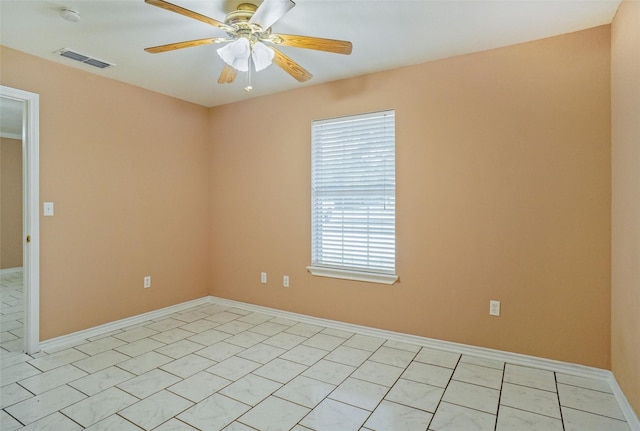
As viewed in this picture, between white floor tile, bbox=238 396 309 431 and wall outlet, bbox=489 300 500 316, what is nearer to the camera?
white floor tile, bbox=238 396 309 431

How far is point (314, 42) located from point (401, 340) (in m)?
2.51

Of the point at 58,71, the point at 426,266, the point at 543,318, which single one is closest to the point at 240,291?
the point at 426,266

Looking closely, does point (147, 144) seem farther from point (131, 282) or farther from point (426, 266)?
point (426, 266)

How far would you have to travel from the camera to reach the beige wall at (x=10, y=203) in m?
6.09

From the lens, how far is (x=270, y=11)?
181 cm

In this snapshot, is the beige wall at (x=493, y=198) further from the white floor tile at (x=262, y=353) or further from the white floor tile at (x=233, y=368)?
the white floor tile at (x=233, y=368)

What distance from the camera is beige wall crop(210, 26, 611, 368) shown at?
2.47 meters

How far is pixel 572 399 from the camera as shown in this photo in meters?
2.20

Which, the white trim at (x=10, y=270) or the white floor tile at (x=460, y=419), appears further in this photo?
the white trim at (x=10, y=270)

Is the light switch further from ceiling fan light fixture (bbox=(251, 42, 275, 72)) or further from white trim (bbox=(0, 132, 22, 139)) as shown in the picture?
white trim (bbox=(0, 132, 22, 139))

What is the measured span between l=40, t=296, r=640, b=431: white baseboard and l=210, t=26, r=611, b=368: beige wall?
0.20ft

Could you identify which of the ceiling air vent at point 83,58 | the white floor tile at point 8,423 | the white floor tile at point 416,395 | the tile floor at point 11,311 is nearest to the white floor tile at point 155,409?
the white floor tile at point 8,423

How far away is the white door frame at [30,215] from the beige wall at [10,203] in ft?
14.5

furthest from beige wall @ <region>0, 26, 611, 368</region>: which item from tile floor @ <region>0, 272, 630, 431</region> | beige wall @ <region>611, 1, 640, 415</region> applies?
tile floor @ <region>0, 272, 630, 431</region>
